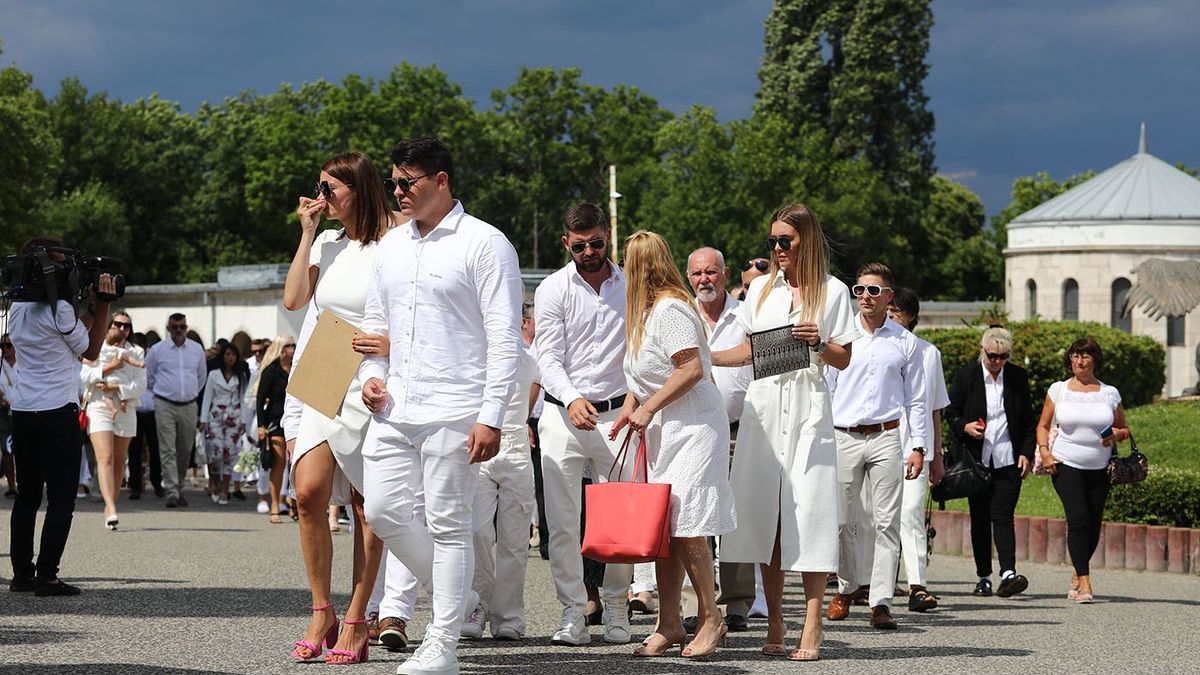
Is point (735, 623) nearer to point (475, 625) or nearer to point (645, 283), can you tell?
point (475, 625)

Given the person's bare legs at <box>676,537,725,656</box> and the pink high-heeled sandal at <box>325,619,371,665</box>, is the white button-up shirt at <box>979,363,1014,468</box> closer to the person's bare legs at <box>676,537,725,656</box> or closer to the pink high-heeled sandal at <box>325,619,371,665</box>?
the person's bare legs at <box>676,537,725,656</box>

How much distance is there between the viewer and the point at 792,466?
Answer: 862 centimetres

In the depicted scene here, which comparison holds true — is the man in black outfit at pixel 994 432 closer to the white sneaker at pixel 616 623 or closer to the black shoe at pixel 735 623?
the black shoe at pixel 735 623

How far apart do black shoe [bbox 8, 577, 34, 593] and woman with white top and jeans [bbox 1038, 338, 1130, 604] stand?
23.2ft

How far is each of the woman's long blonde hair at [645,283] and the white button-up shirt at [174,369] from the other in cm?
1314

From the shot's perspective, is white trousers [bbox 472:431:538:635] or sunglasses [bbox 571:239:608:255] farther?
white trousers [bbox 472:431:538:635]

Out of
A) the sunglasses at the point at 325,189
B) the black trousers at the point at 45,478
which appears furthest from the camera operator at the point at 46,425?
the sunglasses at the point at 325,189

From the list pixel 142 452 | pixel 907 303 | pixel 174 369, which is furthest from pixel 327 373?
pixel 142 452

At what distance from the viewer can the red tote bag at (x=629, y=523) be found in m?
8.03

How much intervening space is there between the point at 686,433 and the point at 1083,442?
17.6ft

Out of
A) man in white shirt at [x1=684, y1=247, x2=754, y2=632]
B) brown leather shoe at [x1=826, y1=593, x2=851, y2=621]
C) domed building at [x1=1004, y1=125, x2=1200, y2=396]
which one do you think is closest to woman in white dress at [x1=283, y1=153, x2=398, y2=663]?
man in white shirt at [x1=684, y1=247, x2=754, y2=632]

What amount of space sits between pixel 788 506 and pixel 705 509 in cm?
55

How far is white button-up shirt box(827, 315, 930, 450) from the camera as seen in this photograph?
10.5 metres

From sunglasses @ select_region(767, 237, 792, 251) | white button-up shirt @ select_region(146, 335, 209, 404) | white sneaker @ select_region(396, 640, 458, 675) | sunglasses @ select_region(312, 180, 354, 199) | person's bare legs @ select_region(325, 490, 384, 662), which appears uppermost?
sunglasses @ select_region(312, 180, 354, 199)
